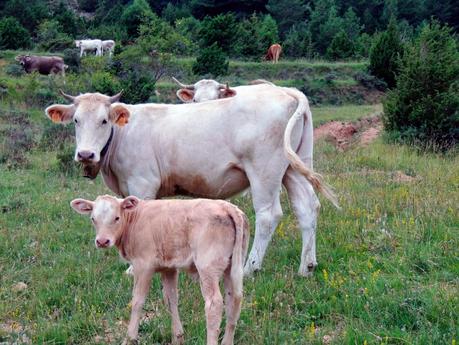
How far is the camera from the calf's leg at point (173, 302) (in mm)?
4855

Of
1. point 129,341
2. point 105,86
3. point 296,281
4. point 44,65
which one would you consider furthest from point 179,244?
point 44,65

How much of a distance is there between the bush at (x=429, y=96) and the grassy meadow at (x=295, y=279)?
5.46m

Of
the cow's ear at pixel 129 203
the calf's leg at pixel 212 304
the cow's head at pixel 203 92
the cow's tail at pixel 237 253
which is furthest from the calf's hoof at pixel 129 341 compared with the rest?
the cow's head at pixel 203 92

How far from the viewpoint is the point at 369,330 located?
15.8 feet

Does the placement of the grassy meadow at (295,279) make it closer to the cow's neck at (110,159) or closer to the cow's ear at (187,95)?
the cow's neck at (110,159)

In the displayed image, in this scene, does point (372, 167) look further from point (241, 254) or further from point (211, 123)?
point (241, 254)

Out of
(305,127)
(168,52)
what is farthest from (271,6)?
(305,127)

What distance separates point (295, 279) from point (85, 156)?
2.42 metres

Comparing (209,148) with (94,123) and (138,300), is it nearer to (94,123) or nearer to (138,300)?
(94,123)

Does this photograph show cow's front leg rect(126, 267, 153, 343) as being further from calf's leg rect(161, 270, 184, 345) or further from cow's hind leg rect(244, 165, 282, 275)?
cow's hind leg rect(244, 165, 282, 275)

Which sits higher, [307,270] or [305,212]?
[305,212]

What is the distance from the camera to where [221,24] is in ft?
125

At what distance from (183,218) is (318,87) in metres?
27.0

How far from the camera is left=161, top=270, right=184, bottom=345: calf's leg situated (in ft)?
15.9
